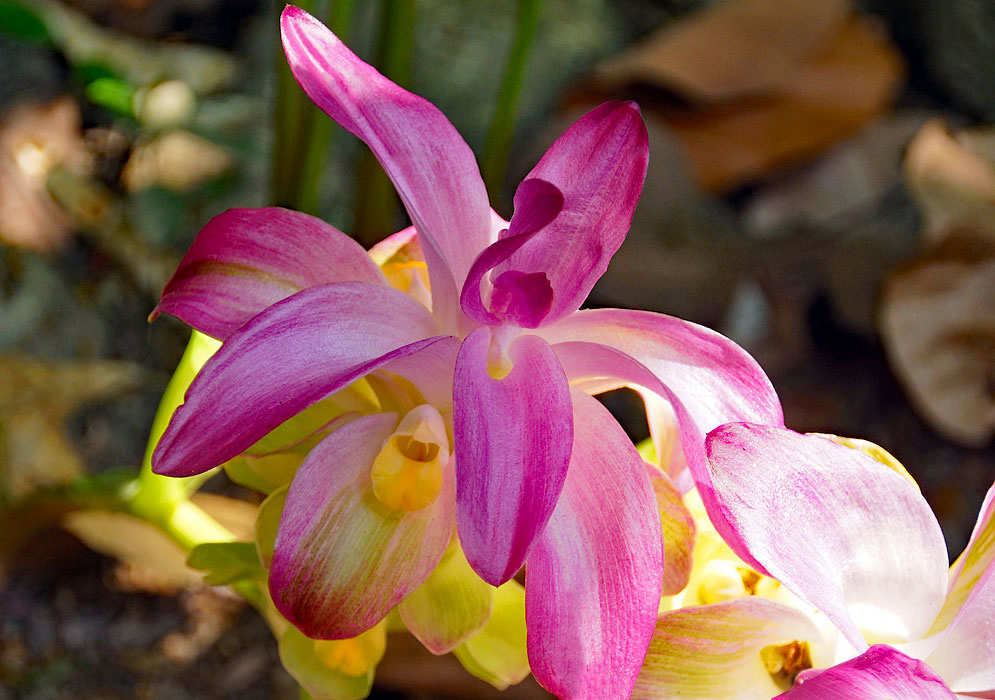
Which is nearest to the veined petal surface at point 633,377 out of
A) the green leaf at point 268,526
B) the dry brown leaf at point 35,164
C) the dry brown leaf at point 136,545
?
the green leaf at point 268,526

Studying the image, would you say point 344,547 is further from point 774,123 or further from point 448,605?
point 774,123

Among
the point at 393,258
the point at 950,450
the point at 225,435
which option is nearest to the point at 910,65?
the point at 950,450

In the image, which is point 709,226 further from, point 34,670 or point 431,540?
point 431,540

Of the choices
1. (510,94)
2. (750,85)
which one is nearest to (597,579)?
(510,94)

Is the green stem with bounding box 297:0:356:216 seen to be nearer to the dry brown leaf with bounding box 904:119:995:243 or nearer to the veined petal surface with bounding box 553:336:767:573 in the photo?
the veined petal surface with bounding box 553:336:767:573

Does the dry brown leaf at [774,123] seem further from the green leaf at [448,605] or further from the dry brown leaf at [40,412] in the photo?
the green leaf at [448,605]

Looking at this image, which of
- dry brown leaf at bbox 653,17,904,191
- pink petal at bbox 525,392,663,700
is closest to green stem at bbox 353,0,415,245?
dry brown leaf at bbox 653,17,904,191
